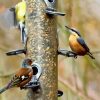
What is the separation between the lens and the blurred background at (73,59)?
803 centimetres

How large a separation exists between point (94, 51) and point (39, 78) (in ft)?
8.03

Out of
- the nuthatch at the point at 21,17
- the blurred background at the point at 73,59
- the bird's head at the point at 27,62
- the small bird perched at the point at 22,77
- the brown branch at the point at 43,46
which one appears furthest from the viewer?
the blurred background at the point at 73,59

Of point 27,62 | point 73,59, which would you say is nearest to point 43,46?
point 27,62

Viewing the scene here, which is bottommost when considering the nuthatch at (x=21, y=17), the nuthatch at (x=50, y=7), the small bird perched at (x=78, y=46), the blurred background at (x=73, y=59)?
the blurred background at (x=73, y=59)

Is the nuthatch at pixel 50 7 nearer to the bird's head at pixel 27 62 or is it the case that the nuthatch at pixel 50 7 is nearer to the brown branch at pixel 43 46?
the brown branch at pixel 43 46

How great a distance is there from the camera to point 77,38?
5.98 metres

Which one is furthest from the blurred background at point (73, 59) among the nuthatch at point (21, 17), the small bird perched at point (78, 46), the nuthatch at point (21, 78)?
the nuthatch at point (21, 78)

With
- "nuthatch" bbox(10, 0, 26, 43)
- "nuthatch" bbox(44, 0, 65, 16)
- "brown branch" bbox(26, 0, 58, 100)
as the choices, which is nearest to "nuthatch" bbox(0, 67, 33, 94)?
"brown branch" bbox(26, 0, 58, 100)

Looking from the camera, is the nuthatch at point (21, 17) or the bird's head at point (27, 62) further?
the nuthatch at point (21, 17)

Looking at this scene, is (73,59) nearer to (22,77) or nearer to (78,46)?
(78,46)

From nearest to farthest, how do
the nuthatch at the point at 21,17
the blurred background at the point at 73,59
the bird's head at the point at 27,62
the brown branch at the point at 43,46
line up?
1. the bird's head at the point at 27,62
2. the brown branch at the point at 43,46
3. the nuthatch at the point at 21,17
4. the blurred background at the point at 73,59

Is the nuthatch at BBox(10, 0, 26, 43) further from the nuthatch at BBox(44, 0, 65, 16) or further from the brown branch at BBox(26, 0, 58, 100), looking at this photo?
the nuthatch at BBox(44, 0, 65, 16)

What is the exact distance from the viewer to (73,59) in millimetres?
8188

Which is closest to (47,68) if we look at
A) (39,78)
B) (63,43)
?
(39,78)
